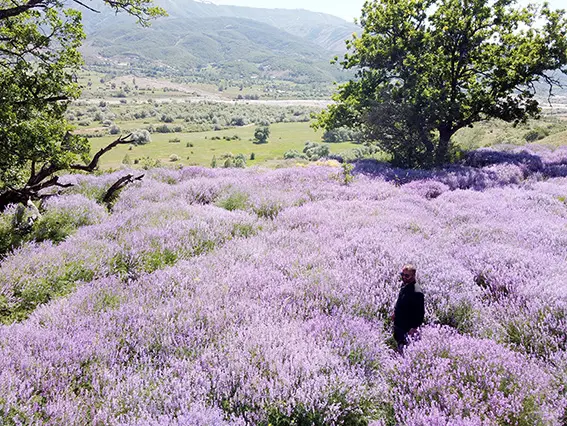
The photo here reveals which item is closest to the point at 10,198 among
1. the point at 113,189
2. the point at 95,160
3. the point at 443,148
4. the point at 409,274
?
the point at 95,160

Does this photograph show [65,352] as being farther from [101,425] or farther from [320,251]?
[320,251]

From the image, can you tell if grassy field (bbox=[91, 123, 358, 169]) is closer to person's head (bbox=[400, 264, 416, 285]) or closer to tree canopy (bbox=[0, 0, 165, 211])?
tree canopy (bbox=[0, 0, 165, 211])

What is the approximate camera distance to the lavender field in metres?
2.74

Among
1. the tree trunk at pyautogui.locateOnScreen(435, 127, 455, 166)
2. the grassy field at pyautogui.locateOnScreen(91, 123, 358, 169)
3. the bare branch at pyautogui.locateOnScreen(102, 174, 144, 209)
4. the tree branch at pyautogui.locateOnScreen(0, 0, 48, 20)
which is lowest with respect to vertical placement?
the grassy field at pyautogui.locateOnScreen(91, 123, 358, 169)

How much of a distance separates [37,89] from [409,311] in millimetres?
8758

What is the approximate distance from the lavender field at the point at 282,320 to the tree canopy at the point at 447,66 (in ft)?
27.5

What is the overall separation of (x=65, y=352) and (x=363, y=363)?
2.64 metres

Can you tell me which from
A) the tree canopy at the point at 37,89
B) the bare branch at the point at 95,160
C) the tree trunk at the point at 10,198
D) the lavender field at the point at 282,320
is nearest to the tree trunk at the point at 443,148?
the lavender field at the point at 282,320

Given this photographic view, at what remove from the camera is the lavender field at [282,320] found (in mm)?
2744

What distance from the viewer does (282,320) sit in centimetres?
378

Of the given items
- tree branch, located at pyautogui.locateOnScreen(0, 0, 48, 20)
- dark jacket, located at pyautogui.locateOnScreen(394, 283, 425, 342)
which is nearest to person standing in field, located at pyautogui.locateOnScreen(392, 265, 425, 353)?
dark jacket, located at pyautogui.locateOnScreen(394, 283, 425, 342)

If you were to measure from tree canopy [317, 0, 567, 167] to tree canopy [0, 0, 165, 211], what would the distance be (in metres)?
10.6

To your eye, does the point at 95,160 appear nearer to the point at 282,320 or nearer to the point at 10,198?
the point at 10,198

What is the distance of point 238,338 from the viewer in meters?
3.40
